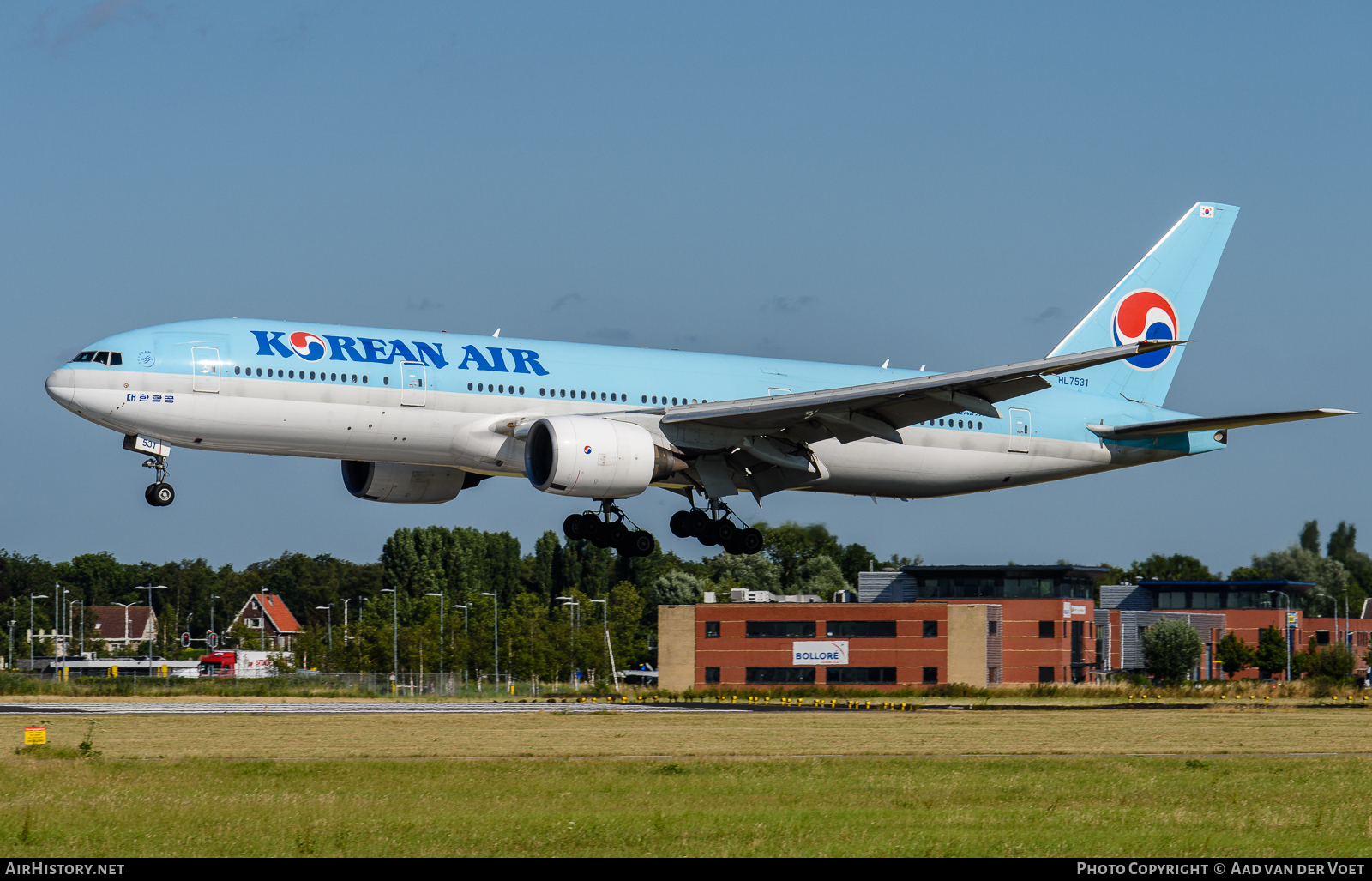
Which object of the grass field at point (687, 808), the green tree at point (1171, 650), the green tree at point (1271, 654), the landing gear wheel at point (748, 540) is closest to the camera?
the grass field at point (687, 808)

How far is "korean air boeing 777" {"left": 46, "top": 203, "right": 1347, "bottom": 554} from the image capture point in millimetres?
35438

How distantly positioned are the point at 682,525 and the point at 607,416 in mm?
5011

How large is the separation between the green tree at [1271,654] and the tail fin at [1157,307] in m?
65.8

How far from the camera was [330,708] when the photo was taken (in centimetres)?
6412

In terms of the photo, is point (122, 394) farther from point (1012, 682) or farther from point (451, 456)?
point (1012, 682)

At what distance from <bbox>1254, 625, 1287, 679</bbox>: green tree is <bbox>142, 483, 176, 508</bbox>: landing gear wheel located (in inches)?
3552

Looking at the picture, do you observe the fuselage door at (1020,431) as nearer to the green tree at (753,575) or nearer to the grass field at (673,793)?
the grass field at (673,793)

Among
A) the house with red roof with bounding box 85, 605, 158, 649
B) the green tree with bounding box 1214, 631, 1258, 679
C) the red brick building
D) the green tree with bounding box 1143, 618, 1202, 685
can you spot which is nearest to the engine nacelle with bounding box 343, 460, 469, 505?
the red brick building

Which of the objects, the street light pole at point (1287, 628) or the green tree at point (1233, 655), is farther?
the green tree at point (1233, 655)

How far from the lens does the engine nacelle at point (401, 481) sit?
4194 centimetres

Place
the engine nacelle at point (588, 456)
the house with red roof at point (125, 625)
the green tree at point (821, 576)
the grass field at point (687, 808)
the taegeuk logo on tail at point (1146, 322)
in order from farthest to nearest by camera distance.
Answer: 1. the house with red roof at point (125, 625)
2. the green tree at point (821, 576)
3. the taegeuk logo on tail at point (1146, 322)
4. the engine nacelle at point (588, 456)
5. the grass field at point (687, 808)

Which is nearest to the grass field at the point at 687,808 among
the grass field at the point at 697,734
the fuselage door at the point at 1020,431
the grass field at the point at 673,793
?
the grass field at the point at 673,793

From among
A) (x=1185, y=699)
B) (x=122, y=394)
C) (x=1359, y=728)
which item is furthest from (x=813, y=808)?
(x=1185, y=699)

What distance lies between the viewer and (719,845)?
22.5 metres
